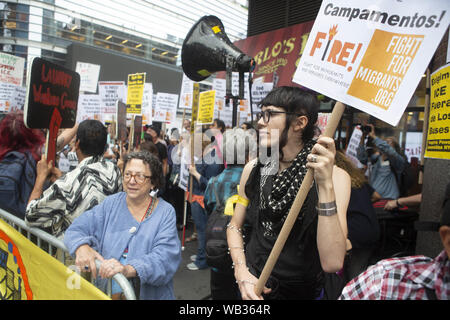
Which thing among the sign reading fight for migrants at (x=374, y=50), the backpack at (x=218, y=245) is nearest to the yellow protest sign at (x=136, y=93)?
the backpack at (x=218, y=245)

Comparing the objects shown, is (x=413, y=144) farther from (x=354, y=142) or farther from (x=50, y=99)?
(x=50, y=99)

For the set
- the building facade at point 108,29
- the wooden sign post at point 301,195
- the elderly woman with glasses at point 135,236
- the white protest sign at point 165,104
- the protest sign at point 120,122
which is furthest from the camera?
the building facade at point 108,29

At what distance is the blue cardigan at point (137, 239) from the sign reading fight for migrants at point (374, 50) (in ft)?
4.26

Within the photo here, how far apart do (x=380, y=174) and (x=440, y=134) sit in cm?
361

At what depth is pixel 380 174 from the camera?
4.84 m

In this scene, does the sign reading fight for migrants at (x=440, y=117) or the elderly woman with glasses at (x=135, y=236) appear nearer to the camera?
the sign reading fight for migrants at (x=440, y=117)

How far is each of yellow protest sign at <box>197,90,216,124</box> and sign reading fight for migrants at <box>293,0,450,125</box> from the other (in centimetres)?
363

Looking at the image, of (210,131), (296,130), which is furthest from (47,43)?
(296,130)

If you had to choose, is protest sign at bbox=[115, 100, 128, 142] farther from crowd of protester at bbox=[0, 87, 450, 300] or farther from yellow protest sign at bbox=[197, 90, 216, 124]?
crowd of protester at bbox=[0, 87, 450, 300]

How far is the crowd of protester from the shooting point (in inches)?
53.6

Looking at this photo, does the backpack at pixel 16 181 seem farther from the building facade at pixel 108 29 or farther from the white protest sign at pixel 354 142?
the building facade at pixel 108 29

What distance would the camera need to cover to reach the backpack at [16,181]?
2523 mm

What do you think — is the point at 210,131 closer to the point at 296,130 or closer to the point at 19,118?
the point at 19,118

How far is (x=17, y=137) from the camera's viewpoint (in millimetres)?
2758
